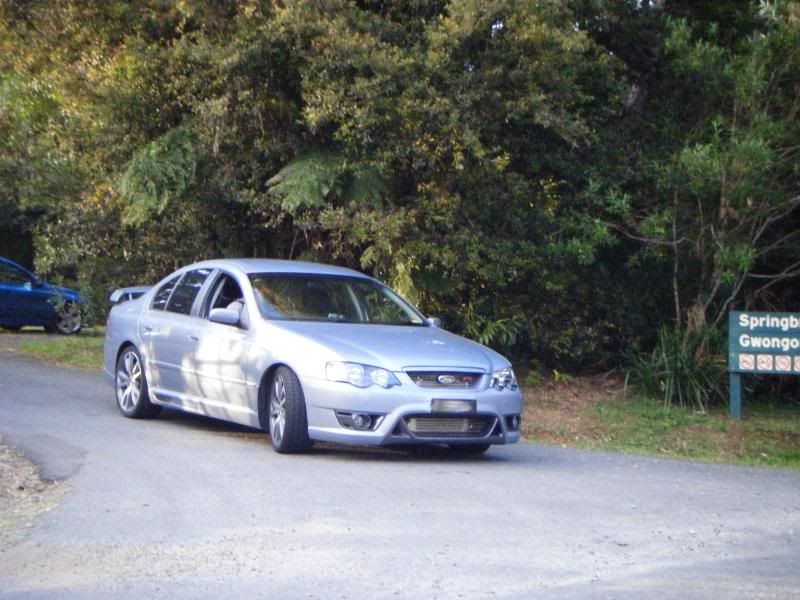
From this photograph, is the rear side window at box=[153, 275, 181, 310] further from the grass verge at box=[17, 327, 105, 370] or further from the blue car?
the blue car

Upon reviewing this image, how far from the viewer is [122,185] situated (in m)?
15.4

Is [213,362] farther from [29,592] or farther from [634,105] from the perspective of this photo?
[634,105]

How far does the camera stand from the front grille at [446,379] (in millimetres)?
9961

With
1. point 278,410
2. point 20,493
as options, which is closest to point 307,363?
point 278,410

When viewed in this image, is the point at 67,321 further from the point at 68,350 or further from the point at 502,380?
the point at 502,380

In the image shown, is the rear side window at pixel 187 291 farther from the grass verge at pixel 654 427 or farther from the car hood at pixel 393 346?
the grass verge at pixel 654 427

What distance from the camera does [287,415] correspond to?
1002cm

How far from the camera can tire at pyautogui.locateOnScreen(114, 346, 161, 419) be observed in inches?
482

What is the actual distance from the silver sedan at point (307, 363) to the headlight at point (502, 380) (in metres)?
0.01

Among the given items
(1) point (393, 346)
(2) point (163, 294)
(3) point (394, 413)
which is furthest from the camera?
(2) point (163, 294)

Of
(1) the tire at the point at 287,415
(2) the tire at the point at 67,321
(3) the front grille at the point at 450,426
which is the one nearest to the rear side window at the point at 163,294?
(1) the tire at the point at 287,415

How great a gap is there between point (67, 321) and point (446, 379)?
16.5 meters

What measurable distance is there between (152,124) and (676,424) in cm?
753

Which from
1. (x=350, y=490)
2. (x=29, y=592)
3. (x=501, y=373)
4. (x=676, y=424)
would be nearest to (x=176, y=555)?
(x=29, y=592)
